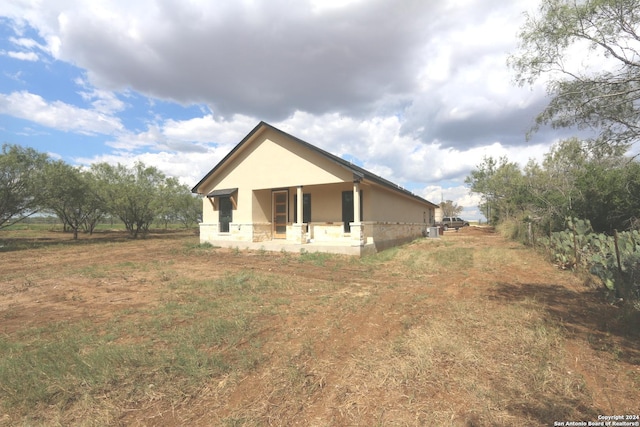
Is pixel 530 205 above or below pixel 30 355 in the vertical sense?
above

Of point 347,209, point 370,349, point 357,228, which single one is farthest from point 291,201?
point 370,349

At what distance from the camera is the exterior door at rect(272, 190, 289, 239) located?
54.3 feet

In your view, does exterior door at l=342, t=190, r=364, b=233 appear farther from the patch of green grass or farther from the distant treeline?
the distant treeline

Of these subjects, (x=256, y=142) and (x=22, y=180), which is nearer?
(x=256, y=142)

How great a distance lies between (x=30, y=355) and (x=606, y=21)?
10.9m

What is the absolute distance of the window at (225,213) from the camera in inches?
673

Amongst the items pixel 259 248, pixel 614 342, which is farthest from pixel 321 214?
pixel 614 342

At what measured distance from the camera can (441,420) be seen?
99.9 inches

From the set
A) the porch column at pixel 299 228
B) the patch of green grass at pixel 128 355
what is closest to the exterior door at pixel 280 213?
the porch column at pixel 299 228

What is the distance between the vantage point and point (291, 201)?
16.4 m

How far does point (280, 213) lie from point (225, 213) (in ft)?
10.8

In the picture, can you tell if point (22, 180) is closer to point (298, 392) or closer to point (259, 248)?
point (259, 248)

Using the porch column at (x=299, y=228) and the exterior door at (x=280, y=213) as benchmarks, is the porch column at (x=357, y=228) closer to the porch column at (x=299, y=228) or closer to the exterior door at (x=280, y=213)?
the porch column at (x=299, y=228)

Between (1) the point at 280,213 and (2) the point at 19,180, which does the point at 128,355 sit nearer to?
(1) the point at 280,213
